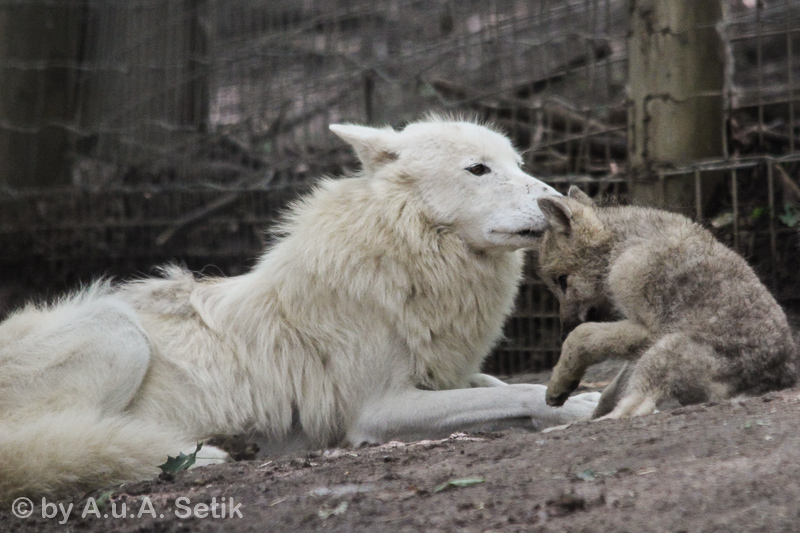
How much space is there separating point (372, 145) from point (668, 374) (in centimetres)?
213

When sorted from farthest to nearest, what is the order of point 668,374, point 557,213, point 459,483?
point 557,213, point 668,374, point 459,483

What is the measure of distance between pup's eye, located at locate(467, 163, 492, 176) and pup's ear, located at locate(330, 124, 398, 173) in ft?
1.43

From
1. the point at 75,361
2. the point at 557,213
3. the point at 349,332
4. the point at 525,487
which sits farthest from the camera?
the point at 349,332

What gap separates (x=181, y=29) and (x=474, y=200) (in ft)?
17.5

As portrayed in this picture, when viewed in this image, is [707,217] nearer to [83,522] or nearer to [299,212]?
[299,212]

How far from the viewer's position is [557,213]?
14.4 feet

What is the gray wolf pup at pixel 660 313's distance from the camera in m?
3.72

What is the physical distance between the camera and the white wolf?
4.61 meters

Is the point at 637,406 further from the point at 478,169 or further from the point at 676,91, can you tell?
the point at 676,91

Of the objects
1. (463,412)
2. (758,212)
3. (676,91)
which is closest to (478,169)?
(463,412)

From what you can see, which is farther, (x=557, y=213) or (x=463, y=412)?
(x=463, y=412)

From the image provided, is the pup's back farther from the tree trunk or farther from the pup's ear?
the tree trunk

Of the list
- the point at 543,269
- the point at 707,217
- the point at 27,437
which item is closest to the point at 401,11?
the point at 707,217

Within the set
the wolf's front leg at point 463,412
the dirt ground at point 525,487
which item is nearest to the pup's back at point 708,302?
the dirt ground at point 525,487
